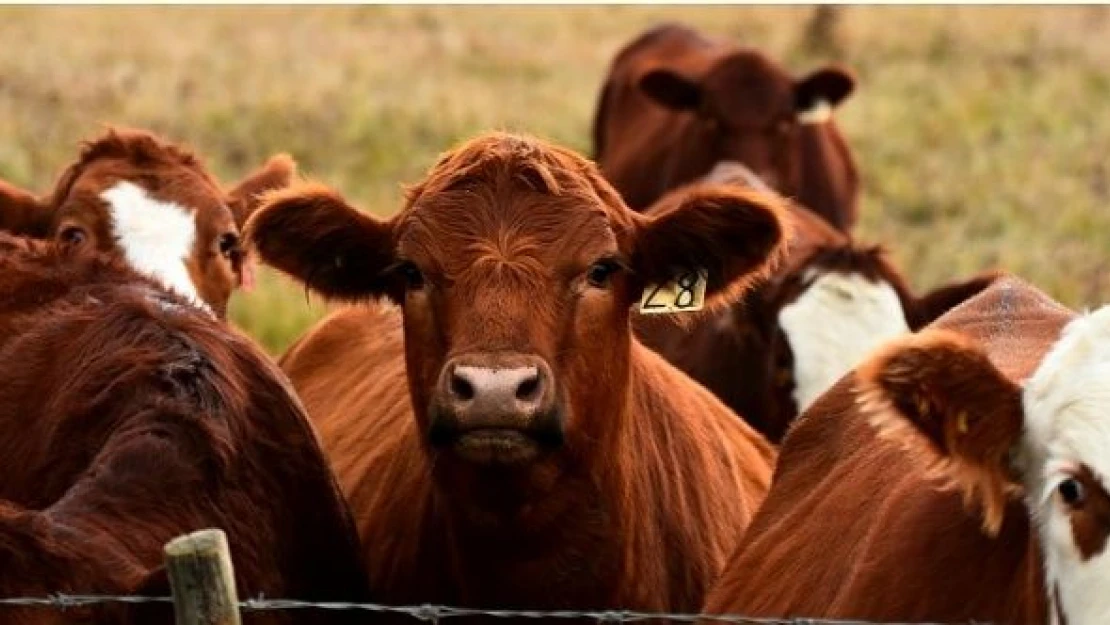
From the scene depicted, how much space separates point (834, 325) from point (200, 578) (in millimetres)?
4795

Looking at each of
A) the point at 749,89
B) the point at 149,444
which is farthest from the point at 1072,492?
the point at 749,89

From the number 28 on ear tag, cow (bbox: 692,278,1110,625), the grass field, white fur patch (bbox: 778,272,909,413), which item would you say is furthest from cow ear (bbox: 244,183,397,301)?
the grass field

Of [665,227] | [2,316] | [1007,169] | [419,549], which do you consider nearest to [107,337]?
[2,316]

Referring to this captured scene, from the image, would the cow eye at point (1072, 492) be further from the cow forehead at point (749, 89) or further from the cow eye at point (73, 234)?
the cow forehead at point (749, 89)

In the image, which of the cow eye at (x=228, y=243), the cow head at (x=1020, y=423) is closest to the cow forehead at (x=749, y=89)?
the cow eye at (x=228, y=243)

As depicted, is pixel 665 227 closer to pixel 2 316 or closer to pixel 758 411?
pixel 2 316

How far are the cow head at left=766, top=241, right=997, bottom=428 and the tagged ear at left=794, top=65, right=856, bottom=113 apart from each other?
15.7 feet

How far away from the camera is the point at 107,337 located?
5.69 metres

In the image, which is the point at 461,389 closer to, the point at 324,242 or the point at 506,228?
the point at 506,228

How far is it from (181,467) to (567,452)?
906mm

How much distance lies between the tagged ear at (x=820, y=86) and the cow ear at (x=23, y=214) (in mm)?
6360

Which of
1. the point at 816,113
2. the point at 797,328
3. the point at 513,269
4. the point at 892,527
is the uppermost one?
the point at 513,269

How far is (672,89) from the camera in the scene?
13906 mm

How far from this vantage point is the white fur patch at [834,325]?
8.62 meters
